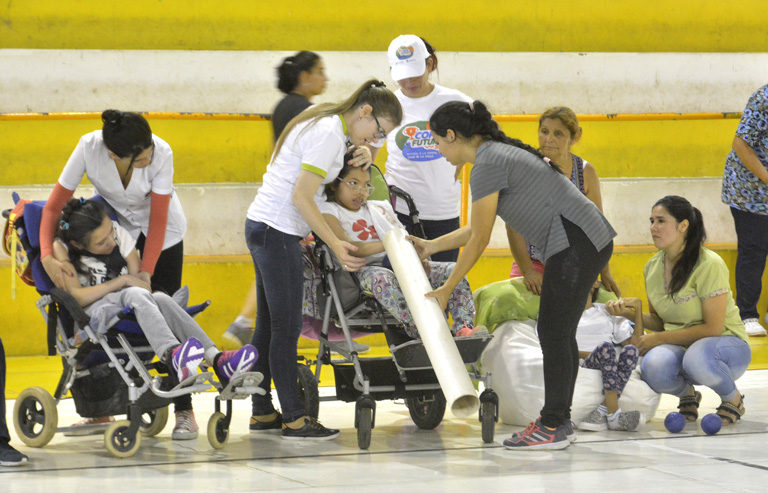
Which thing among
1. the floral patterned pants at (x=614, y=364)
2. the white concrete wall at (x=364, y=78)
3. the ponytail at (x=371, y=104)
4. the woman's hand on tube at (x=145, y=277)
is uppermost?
the white concrete wall at (x=364, y=78)

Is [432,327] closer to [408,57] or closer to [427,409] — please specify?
[427,409]

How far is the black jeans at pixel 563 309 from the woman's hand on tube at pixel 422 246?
45cm

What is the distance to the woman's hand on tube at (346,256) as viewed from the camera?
3859mm

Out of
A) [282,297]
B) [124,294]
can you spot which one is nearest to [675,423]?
[282,297]

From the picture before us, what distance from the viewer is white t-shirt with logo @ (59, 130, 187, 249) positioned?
4074 millimetres

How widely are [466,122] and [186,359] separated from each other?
1168mm

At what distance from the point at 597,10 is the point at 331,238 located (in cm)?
414

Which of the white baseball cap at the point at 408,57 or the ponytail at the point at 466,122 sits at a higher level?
the white baseball cap at the point at 408,57

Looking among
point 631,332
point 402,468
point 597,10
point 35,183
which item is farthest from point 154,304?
point 597,10

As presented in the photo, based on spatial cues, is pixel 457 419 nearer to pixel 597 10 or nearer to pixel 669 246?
pixel 669 246

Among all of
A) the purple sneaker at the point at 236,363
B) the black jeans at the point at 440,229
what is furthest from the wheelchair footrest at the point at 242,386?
the black jeans at the point at 440,229

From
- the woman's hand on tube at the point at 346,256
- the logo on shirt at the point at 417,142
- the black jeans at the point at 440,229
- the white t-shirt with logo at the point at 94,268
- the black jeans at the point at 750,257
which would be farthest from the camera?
the black jeans at the point at 750,257

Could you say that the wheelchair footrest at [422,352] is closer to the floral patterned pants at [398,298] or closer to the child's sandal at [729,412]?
the floral patterned pants at [398,298]

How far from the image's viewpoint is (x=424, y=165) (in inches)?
187
